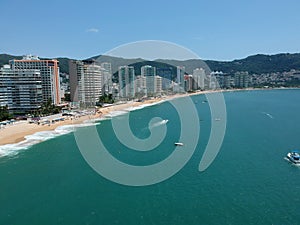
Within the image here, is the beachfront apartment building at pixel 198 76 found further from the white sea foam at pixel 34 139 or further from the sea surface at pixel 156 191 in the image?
the sea surface at pixel 156 191

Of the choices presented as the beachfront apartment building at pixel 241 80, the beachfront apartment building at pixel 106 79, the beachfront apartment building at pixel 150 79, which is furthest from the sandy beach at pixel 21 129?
the beachfront apartment building at pixel 241 80

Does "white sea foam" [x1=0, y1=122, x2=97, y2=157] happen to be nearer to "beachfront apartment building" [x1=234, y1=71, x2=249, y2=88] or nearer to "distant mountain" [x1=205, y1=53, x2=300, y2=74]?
"beachfront apartment building" [x1=234, y1=71, x2=249, y2=88]

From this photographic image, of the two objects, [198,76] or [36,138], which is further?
[198,76]

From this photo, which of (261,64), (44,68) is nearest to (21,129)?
(44,68)

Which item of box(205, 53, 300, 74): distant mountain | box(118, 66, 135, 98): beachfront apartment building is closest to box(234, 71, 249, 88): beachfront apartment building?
box(205, 53, 300, 74): distant mountain

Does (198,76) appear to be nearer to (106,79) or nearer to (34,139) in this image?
(106,79)

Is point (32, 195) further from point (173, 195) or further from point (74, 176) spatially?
point (173, 195)

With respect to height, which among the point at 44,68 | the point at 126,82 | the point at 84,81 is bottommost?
the point at 84,81
